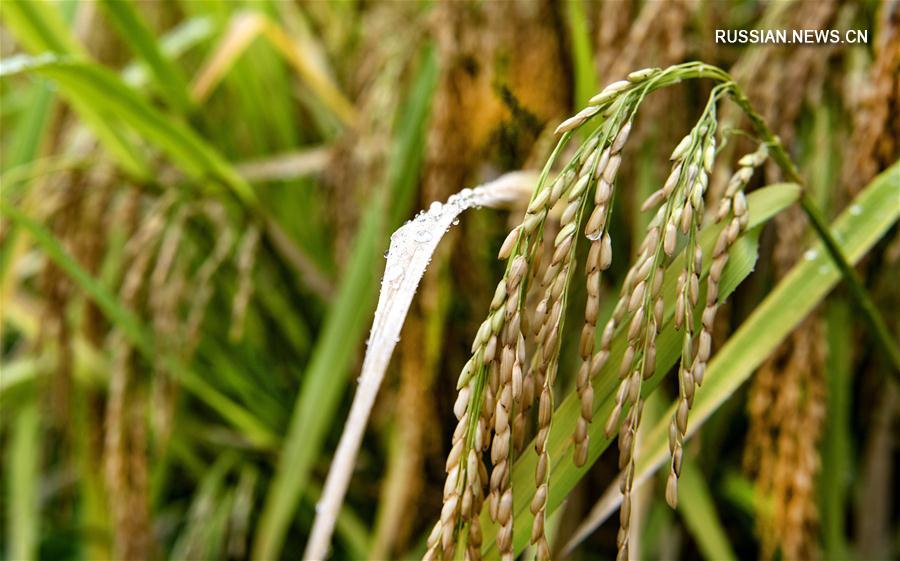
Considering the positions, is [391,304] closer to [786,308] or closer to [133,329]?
[786,308]

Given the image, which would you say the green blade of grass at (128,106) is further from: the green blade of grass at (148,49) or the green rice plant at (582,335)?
the green rice plant at (582,335)

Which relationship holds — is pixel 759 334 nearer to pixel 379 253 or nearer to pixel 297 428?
pixel 379 253

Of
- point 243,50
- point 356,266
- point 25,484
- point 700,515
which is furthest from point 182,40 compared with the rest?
point 700,515

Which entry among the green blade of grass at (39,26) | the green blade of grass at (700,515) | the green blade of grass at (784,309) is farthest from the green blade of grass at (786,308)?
the green blade of grass at (39,26)

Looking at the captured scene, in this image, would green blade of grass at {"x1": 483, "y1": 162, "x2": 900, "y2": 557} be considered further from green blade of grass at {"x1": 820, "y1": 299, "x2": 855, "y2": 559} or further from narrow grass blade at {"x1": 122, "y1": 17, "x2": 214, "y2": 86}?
narrow grass blade at {"x1": 122, "y1": 17, "x2": 214, "y2": 86}

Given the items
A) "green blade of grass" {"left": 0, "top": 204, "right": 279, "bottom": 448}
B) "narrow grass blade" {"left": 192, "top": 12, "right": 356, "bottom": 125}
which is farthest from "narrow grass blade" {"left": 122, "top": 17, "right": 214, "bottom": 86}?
"green blade of grass" {"left": 0, "top": 204, "right": 279, "bottom": 448}

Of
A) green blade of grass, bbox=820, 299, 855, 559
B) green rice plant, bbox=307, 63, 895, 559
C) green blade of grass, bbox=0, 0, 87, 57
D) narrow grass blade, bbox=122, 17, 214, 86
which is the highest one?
green blade of grass, bbox=0, 0, 87, 57
